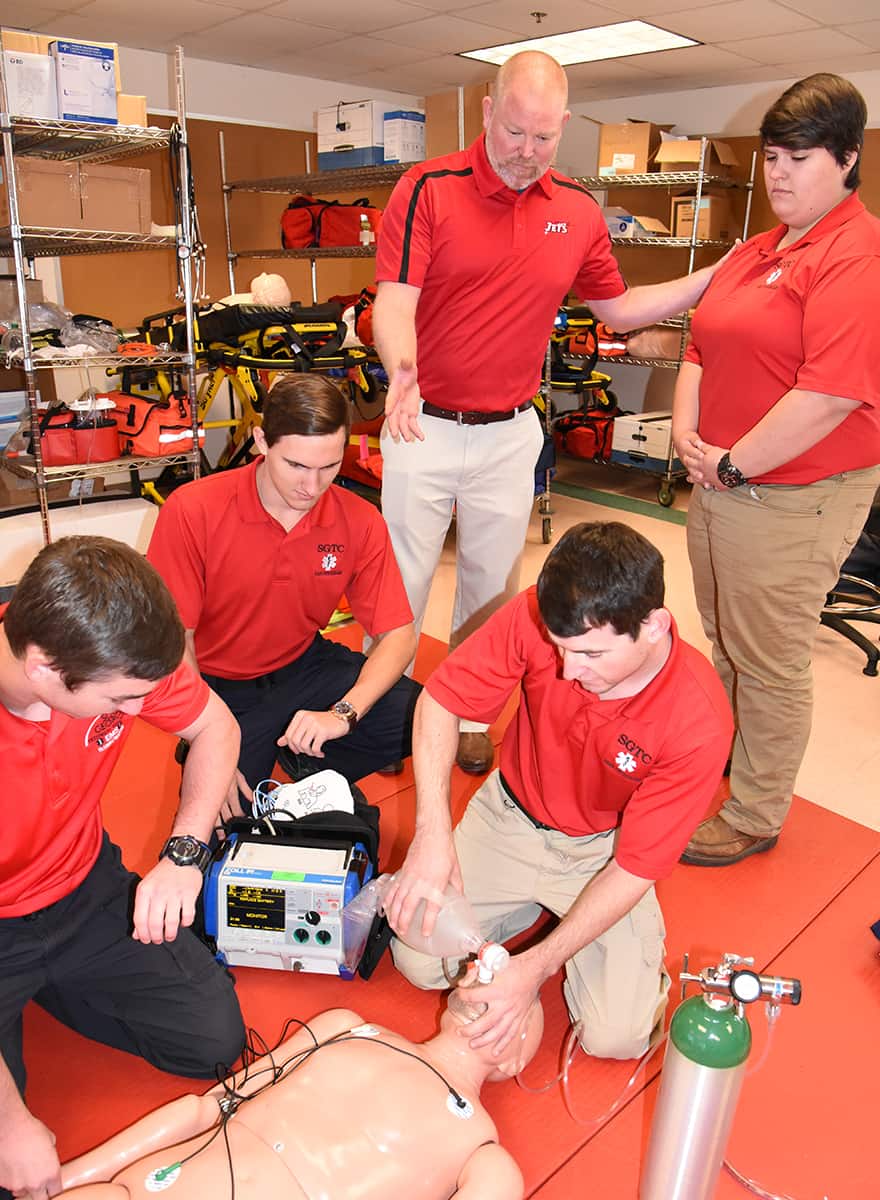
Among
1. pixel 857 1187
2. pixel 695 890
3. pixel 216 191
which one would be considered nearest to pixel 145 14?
pixel 216 191

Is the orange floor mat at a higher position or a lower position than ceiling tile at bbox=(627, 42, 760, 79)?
lower

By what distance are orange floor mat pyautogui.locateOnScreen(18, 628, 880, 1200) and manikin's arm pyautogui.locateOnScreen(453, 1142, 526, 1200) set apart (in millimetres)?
185

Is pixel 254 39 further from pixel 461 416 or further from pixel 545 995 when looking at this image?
pixel 545 995

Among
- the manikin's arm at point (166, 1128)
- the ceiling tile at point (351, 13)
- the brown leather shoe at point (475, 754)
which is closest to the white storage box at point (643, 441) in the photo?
the ceiling tile at point (351, 13)

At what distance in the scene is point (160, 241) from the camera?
12.5ft

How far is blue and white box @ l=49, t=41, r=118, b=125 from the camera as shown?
3.35 metres

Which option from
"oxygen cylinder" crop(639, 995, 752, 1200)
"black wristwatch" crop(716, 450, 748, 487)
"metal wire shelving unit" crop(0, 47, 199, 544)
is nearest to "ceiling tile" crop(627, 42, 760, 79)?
"metal wire shelving unit" crop(0, 47, 199, 544)

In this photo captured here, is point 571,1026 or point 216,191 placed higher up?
point 216,191

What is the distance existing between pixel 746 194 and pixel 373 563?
5435 millimetres

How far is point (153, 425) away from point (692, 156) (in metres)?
3.51

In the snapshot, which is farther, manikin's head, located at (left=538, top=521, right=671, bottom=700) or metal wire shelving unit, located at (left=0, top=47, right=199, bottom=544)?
metal wire shelving unit, located at (left=0, top=47, right=199, bottom=544)

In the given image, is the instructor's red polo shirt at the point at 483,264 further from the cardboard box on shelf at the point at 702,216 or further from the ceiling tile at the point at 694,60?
the ceiling tile at the point at 694,60

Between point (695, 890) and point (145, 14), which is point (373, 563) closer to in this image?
point (695, 890)

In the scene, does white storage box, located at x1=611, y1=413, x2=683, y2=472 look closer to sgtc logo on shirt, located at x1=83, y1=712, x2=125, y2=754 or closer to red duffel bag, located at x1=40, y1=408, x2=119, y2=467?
red duffel bag, located at x1=40, y1=408, x2=119, y2=467
